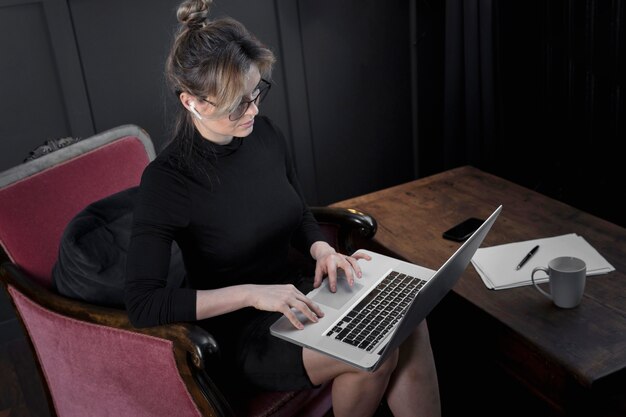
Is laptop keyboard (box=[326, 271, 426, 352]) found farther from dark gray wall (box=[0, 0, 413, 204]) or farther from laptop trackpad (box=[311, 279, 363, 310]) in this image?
dark gray wall (box=[0, 0, 413, 204])

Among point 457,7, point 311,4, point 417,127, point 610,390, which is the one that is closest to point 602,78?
point 457,7

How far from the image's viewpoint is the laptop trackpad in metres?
1.55

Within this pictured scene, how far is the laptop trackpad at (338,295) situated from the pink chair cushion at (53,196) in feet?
2.00

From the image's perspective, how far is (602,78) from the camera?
7.94 ft

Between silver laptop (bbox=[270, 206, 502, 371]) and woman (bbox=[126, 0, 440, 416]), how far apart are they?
1.3 inches

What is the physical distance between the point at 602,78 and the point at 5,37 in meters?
1.87

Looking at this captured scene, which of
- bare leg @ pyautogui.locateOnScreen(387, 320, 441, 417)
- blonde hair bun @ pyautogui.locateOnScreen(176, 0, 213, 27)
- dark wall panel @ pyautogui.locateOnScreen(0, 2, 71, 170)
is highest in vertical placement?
blonde hair bun @ pyautogui.locateOnScreen(176, 0, 213, 27)

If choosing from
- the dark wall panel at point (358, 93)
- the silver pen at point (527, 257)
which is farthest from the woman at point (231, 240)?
the dark wall panel at point (358, 93)

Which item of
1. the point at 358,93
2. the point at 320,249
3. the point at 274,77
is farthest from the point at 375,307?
the point at 358,93

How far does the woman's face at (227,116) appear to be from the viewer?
151 centimetres

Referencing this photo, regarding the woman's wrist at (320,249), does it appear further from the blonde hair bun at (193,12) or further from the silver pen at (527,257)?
the blonde hair bun at (193,12)

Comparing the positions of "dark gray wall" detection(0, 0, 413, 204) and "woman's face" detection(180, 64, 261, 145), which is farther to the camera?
"dark gray wall" detection(0, 0, 413, 204)

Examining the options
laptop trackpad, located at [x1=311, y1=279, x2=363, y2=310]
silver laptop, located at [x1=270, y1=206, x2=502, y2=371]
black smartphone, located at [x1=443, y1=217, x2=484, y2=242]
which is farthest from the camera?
black smartphone, located at [x1=443, y1=217, x2=484, y2=242]

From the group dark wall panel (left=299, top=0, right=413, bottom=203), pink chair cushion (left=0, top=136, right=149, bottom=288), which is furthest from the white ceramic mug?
dark wall panel (left=299, top=0, right=413, bottom=203)
